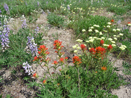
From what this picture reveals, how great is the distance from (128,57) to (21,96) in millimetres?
3116

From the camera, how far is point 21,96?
2092mm

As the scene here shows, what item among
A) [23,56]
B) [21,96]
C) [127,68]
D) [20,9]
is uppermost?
[20,9]

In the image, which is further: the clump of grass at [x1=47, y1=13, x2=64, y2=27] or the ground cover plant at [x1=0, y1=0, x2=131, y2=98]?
the clump of grass at [x1=47, y1=13, x2=64, y2=27]

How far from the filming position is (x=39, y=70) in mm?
2627

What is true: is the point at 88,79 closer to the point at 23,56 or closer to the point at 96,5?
the point at 23,56

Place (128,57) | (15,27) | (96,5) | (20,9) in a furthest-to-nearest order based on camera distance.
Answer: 1. (96,5)
2. (20,9)
3. (15,27)
4. (128,57)

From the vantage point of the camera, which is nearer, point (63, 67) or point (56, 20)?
point (63, 67)

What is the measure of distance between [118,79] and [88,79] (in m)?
0.76

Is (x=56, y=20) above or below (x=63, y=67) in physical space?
above

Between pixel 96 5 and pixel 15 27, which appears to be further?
pixel 96 5

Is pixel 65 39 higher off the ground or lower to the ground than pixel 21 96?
higher

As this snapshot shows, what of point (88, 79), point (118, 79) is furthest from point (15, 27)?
point (118, 79)

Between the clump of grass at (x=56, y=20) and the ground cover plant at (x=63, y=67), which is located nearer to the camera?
the ground cover plant at (x=63, y=67)

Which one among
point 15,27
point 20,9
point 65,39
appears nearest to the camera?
point 65,39
